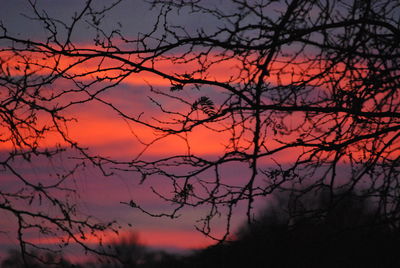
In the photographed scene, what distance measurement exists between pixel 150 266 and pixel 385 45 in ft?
18.1

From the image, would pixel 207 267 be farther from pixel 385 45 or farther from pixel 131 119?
pixel 385 45

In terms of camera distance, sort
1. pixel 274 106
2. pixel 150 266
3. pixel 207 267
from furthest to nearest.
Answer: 1. pixel 150 266
2. pixel 207 267
3. pixel 274 106

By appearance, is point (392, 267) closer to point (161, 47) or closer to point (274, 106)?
point (274, 106)

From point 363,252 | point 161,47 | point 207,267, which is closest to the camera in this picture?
point 161,47

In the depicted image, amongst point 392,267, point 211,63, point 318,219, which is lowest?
point 392,267

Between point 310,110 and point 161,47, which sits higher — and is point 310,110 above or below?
below

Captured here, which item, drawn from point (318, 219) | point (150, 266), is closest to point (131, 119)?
point (318, 219)

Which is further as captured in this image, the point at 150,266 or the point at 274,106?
the point at 150,266

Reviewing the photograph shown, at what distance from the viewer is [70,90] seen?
19.6 feet

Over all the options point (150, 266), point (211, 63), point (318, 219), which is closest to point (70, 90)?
point (211, 63)

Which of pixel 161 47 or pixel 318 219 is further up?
pixel 161 47

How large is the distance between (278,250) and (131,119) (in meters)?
2.34

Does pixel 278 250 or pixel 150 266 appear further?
pixel 150 266

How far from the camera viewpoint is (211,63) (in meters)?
6.14
